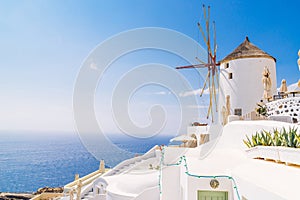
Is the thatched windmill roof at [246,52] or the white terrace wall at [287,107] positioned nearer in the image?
Result: the white terrace wall at [287,107]

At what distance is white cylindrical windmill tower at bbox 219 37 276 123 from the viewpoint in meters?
16.5

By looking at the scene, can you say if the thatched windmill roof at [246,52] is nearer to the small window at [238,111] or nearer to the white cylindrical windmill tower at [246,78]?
the white cylindrical windmill tower at [246,78]

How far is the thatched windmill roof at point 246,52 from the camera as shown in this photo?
16766 mm

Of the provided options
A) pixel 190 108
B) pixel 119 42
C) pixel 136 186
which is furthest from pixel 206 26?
pixel 136 186

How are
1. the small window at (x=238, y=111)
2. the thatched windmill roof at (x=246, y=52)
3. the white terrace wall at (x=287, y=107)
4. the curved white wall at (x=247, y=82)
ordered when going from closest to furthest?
the white terrace wall at (x=287, y=107), the curved white wall at (x=247, y=82), the small window at (x=238, y=111), the thatched windmill roof at (x=246, y=52)

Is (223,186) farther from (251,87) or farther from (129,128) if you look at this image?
(251,87)

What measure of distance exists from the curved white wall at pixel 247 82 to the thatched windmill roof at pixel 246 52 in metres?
0.30

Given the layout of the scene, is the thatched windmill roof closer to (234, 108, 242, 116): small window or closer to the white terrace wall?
(234, 108, 242, 116): small window

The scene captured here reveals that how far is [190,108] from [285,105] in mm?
4551

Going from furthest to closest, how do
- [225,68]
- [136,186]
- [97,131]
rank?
[225,68], [97,131], [136,186]

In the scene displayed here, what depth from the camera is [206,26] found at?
1942cm

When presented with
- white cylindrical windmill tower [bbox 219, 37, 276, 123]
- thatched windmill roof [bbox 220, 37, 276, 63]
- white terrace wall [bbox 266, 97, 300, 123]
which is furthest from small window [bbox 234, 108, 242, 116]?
white terrace wall [bbox 266, 97, 300, 123]

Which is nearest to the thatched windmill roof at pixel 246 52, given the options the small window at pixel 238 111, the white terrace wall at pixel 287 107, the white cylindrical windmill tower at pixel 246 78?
the white cylindrical windmill tower at pixel 246 78

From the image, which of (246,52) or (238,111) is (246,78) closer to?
(246,52)
